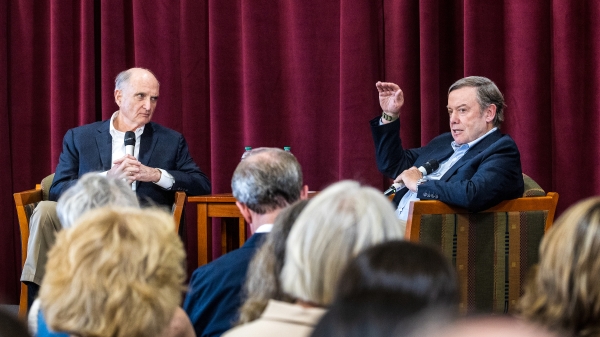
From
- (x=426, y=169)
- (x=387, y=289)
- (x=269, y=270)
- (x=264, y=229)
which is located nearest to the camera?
(x=387, y=289)

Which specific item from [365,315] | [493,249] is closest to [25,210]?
[493,249]

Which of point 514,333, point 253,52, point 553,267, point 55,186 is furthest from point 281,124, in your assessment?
point 514,333

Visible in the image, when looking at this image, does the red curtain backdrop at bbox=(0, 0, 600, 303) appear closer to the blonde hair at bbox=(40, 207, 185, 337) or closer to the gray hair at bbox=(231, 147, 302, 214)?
the gray hair at bbox=(231, 147, 302, 214)

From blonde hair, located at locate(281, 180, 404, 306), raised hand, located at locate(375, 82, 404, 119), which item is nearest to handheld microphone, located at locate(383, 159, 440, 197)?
raised hand, located at locate(375, 82, 404, 119)

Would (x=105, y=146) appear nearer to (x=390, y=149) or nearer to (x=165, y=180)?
(x=165, y=180)

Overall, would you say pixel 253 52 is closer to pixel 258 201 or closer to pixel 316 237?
pixel 258 201

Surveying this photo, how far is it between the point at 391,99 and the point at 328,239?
237 cm

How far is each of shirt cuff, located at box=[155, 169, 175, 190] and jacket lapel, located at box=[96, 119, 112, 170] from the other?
0.34 m

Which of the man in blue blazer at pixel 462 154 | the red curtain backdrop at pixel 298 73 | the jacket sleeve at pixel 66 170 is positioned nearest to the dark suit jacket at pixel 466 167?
the man in blue blazer at pixel 462 154

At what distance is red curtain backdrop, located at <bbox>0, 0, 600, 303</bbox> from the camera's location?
3.71 m

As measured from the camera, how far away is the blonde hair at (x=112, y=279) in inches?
47.9

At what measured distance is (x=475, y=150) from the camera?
331 centimetres

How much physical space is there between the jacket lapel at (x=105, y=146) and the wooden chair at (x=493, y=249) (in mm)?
1708

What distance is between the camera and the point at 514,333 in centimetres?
63
